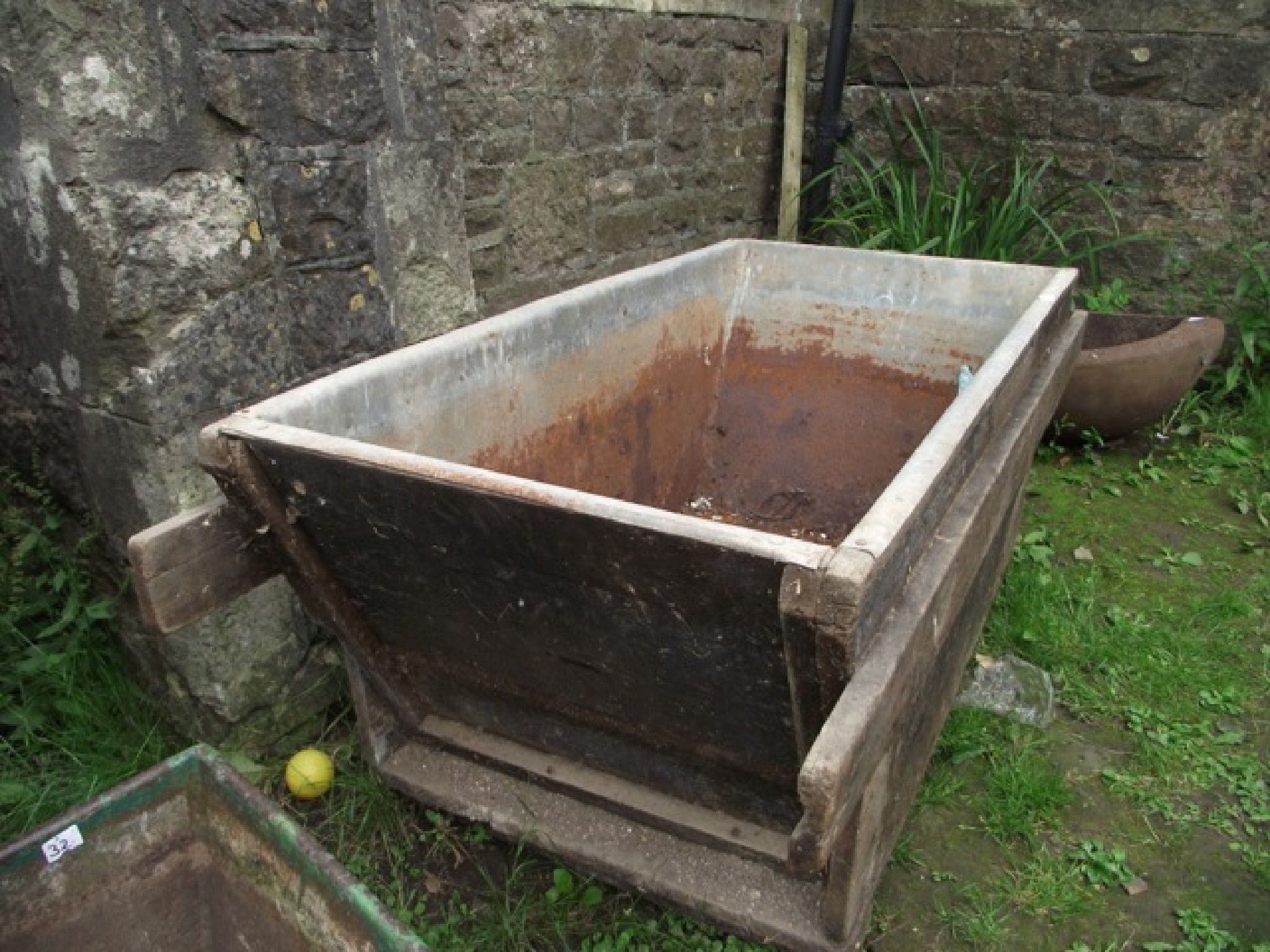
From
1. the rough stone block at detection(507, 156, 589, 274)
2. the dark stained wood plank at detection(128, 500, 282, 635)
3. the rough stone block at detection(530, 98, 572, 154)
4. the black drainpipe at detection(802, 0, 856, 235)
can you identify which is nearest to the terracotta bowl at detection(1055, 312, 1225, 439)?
the black drainpipe at detection(802, 0, 856, 235)

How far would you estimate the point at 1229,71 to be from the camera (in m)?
3.98

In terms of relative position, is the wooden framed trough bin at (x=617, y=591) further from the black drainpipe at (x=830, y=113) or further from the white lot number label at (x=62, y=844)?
the black drainpipe at (x=830, y=113)

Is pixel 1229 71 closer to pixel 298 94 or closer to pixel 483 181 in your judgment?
pixel 483 181

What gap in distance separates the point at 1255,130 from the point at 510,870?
4.00 metres

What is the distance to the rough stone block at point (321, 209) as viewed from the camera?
1996mm

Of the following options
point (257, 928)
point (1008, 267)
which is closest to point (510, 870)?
point (257, 928)

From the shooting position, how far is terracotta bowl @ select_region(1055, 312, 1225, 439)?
360 cm

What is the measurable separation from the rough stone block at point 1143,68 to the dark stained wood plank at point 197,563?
3.98 meters

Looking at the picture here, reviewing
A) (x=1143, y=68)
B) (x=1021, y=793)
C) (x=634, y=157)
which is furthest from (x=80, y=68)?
(x=1143, y=68)

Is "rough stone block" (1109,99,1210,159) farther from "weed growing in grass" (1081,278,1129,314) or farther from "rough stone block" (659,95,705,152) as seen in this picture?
"rough stone block" (659,95,705,152)

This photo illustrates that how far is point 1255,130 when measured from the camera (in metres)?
4.02

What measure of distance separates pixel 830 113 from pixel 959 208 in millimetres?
808

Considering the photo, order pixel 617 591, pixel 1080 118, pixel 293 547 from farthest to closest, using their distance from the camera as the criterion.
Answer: pixel 1080 118 → pixel 293 547 → pixel 617 591

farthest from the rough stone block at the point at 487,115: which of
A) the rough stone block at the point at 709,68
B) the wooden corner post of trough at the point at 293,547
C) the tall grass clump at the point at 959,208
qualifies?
the tall grass clump at the point at 959,208
